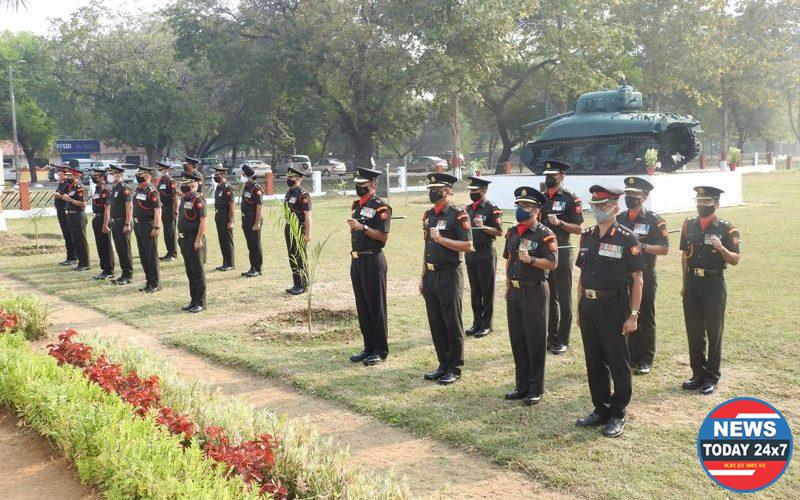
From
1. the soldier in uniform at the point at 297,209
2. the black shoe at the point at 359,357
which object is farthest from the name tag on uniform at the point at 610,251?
the soldier in uniform at the point at 297,209

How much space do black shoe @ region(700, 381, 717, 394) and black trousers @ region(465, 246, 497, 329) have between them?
2.68m

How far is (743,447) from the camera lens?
457 centimetres

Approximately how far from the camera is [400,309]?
953cm

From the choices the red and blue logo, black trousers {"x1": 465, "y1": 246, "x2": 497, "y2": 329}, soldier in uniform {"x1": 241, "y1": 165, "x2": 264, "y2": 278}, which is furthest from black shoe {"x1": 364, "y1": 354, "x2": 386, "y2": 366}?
soldier in uniform {"x1": 241, "y1": 165, "x2": 264, "y2": 278}

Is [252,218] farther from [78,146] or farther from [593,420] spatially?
[78,146]

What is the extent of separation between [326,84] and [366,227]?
2723 centimetres

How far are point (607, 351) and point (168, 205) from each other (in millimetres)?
10070

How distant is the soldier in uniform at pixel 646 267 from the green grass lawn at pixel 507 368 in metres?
0.23

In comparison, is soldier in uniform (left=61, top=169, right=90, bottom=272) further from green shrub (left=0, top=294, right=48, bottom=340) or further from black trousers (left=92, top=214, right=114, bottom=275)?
green shrub (left=0, top=294, right=48, bottom=340)

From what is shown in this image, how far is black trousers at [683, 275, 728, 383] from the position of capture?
604 cm

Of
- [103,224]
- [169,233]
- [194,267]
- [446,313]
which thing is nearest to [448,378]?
[446,313]

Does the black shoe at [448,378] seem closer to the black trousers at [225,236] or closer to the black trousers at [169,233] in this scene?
the black trousers at [225,236]

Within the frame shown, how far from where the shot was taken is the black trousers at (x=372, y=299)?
7227 millimetres

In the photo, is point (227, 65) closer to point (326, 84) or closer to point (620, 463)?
point (326, 84)
